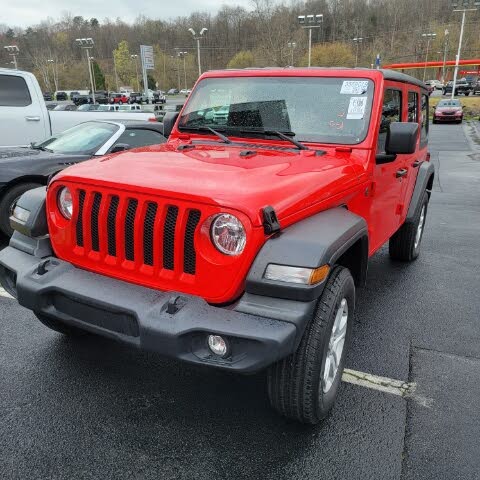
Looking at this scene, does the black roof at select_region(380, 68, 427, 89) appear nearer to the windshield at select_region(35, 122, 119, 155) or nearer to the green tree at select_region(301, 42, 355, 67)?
the windshield at select_region(35, 122, 119, 155)

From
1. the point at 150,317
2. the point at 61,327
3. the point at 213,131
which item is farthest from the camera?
the point at 213,131

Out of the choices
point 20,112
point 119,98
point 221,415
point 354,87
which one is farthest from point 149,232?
point 119,98

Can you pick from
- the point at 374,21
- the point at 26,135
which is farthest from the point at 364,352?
the point at 374,21

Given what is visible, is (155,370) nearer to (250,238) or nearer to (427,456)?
(250,238)

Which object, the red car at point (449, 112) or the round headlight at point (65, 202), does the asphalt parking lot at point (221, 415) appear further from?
the red car at point (449, 112)

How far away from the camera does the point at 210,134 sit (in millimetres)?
3723

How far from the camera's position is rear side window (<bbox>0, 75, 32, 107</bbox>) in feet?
25.8

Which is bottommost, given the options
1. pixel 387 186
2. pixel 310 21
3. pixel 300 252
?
pixel 387 186

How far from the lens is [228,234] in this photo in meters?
2.26

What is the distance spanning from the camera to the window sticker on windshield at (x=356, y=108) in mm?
3393

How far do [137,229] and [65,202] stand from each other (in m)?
0.66

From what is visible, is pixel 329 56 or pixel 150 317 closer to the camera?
pixel 150 317

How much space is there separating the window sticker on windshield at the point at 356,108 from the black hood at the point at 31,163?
3.82m

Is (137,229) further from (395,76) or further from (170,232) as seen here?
(395,76)
